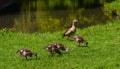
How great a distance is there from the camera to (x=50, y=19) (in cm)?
3566

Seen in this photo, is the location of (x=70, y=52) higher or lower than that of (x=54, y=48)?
lower

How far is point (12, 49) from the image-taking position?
749 inches

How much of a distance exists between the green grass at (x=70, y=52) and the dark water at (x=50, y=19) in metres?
8.07

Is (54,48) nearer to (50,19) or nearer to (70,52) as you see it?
(70,52)

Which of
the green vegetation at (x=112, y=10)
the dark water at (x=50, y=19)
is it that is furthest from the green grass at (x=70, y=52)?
the green vegetation at (x=112, y=10)

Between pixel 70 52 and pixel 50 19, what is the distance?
59.2 feet

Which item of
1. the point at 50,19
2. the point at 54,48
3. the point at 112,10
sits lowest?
the point at 50,19

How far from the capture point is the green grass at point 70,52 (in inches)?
612

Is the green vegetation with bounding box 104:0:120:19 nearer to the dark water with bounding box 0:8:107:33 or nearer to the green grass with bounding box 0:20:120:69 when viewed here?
the dark water with bounding box 0:8:107:33

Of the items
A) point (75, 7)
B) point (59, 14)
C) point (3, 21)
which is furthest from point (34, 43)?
point (75, 7)

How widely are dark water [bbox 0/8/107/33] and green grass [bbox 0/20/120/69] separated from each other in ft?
26.5

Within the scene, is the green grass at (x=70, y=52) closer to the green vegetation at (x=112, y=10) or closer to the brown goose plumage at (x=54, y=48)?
the brown goose plumage at (x=54, y=48)

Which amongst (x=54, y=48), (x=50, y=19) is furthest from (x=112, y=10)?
(x=54, y=48)

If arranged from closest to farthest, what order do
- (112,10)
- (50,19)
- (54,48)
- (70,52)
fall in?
(54,48)
(70,52)
(50,19)
(112,10)
